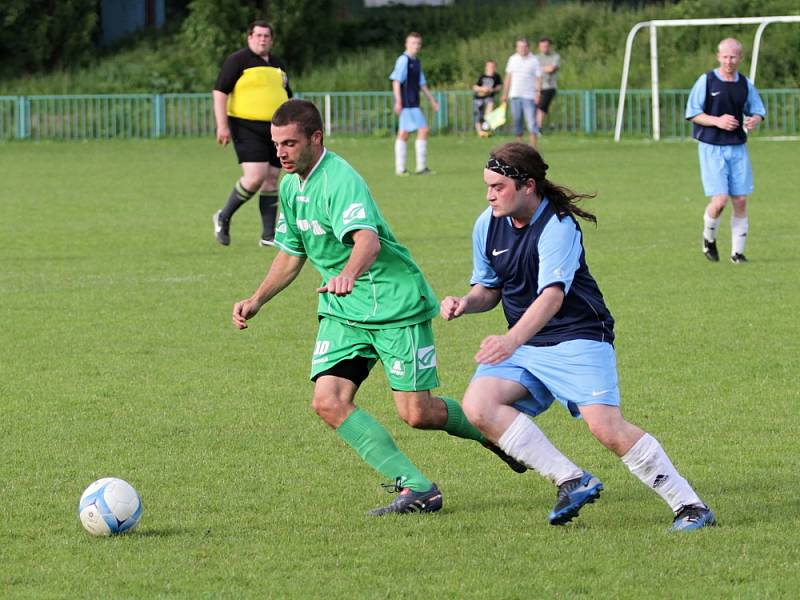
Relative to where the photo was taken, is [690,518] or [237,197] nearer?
[690,518]

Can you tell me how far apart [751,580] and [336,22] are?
40013 millimetres

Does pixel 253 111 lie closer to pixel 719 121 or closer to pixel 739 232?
pixel 719 121

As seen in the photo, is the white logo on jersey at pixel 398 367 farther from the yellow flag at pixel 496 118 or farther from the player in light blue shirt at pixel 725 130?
the yellow flag at pixel 496 118

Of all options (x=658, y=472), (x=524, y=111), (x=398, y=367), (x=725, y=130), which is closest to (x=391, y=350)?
(x=398, y=367)

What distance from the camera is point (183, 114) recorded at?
115 feet

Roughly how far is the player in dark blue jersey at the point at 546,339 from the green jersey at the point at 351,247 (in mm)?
290

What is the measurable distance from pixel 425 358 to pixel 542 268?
0.70 meters

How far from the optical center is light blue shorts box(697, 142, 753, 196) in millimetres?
12750

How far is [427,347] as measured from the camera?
18.6 feet

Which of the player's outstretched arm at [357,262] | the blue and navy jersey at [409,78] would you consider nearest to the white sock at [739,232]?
the player's outstretched arm at [357,262]

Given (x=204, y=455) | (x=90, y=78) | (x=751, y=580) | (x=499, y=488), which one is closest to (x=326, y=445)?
(x=204, y=455)

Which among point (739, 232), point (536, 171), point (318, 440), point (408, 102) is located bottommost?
point (318, 440)

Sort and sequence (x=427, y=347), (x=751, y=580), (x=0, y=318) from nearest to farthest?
(x=751, y=580) → (x=427, y=347) → (x=0, y=318)

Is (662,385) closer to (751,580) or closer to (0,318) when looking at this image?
(751,580)
